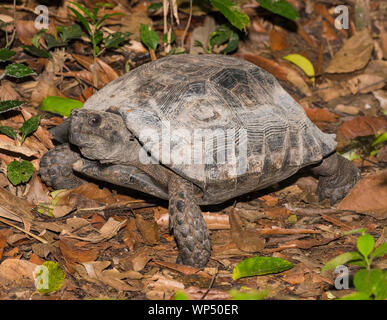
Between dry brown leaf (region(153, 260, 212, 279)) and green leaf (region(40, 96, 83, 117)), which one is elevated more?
green leaf (region(40, 96, 83, 117))

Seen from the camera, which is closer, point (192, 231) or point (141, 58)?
point (192, 231)

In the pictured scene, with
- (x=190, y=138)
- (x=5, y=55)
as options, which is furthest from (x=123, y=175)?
(x=5, y=55)

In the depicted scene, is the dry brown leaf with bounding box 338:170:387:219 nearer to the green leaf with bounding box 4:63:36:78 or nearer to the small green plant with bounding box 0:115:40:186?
the small green plant with bounding box 0:115:40:186

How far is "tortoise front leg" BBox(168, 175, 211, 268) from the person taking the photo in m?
4.67

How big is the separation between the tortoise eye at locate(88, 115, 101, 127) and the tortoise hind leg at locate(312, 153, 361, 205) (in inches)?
107

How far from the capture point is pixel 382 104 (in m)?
8.04

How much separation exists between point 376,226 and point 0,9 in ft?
19.9

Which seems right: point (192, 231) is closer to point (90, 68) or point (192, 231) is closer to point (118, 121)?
point (118, 121)

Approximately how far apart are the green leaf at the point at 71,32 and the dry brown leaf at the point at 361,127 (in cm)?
401

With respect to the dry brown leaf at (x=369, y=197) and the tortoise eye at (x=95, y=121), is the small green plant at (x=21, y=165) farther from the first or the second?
the dry brown leaf at (x=369, y=197)

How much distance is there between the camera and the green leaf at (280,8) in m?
7.43

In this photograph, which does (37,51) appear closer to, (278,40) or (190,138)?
(190,138)

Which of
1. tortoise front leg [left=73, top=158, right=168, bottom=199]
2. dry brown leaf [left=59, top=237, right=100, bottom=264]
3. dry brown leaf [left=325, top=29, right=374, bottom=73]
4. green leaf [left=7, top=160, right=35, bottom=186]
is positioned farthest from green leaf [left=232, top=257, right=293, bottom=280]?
dry brown leaf [left=325, top=29, right=374, bottom=73]

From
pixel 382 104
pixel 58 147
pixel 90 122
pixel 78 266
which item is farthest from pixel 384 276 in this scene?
pixel 382 104
